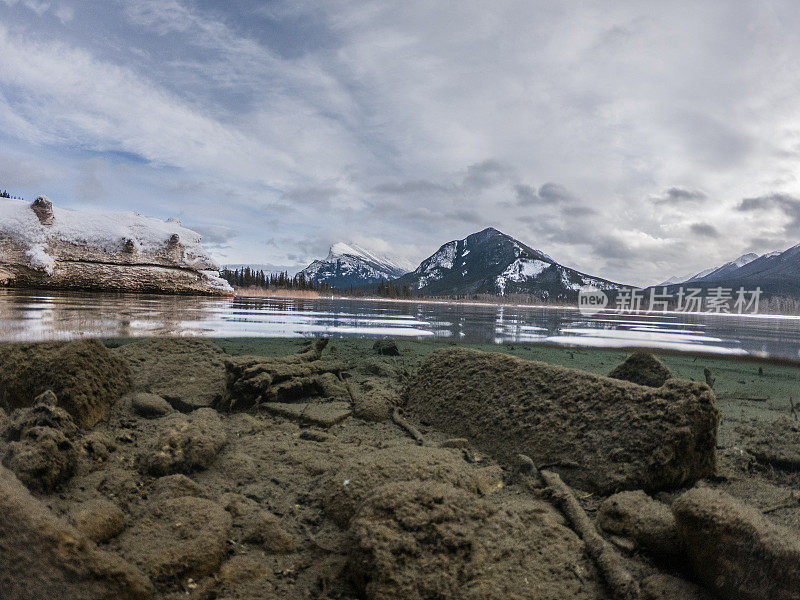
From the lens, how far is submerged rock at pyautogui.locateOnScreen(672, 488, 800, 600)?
1338 mm

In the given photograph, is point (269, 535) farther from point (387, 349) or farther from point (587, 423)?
point (387, 349)

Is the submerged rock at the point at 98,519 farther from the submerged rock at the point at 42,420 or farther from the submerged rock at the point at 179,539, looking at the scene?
the submerged rock at the point at 42,420

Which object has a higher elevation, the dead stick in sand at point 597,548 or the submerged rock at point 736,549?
the submerged rock at point 736,549

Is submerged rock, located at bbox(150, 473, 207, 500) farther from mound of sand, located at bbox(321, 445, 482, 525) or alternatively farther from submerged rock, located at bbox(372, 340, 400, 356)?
submerged rock, located at bbox(372, 340, 400, 356)

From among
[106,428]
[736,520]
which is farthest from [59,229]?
[736,520]

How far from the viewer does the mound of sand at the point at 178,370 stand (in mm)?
3354

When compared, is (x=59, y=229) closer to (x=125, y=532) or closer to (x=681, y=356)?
(x=125, y=532)

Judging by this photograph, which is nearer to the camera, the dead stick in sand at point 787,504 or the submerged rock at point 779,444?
the dead stick in sand at point 787,504

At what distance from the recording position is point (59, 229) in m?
4.59

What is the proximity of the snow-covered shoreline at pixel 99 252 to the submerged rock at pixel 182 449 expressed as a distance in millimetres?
3450

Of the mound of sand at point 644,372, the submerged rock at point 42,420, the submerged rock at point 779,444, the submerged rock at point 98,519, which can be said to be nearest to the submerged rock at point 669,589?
the submerged rock at point 779,444

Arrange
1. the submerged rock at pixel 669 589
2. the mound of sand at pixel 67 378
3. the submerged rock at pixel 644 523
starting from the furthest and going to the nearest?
the mound of sand at pixel 67 378
the submerged rock at pixel 644 523
the submerged rock at pixel 669 589

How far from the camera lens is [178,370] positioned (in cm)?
372

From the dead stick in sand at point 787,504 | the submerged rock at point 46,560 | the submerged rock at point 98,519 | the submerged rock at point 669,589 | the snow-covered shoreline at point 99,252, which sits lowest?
the submerged rock at point 669,589
